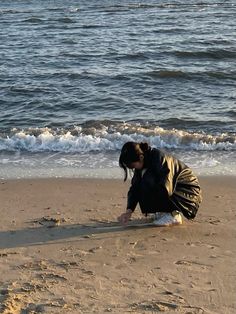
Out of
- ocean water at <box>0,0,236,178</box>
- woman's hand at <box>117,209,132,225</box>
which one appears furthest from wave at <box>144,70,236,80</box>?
woman's hand at <box>117,209,132,225</box>

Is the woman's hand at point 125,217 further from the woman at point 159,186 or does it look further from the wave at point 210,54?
the wave at point 210,54

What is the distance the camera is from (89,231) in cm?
559

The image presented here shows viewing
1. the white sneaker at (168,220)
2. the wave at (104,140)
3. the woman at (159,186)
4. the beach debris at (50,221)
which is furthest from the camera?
the wave at (104,140)

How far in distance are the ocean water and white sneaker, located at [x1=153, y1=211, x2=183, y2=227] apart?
177 cm

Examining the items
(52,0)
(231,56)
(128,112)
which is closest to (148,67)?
(231,56)

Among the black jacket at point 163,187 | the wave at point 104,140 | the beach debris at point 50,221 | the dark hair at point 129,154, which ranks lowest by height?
the wave at point 104,140

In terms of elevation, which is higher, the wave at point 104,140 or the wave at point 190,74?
the wave at point 190,74

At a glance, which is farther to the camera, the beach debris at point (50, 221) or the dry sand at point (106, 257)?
the beach debris at point (50, 221)

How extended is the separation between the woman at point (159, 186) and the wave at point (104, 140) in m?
2.78

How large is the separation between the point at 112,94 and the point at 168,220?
241 inches

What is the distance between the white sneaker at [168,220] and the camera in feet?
18.6

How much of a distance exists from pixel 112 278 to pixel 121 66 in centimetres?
960

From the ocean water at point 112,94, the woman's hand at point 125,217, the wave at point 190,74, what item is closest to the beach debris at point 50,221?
the woman's hand at point 125,217

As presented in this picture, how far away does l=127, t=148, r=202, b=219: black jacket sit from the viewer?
5410mm
